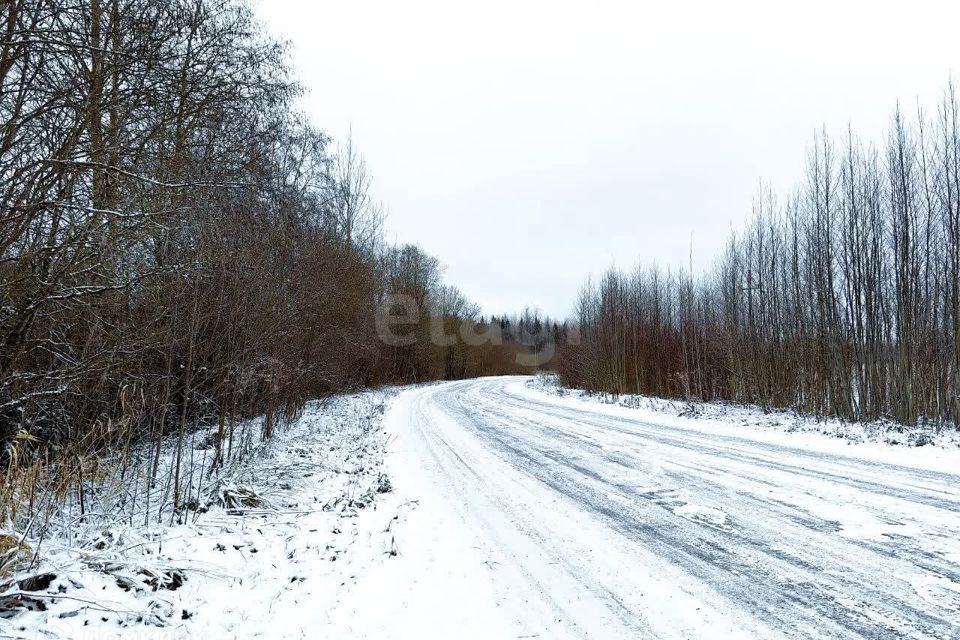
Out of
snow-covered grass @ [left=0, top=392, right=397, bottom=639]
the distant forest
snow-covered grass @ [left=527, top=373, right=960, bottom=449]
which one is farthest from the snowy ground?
snow-covered grass @ [left=527, top=373, right=960, bottom=449]

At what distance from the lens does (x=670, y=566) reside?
4180 millimetres

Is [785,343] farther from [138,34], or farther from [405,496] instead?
[138,34]

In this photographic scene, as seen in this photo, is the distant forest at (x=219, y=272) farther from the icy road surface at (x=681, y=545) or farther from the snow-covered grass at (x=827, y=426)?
the icy road surface at (x=681, y=545)

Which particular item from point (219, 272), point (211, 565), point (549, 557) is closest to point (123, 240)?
point (219, 272)

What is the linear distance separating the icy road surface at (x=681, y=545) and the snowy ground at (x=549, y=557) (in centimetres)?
2

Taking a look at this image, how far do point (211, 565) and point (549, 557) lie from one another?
3149 millimetres

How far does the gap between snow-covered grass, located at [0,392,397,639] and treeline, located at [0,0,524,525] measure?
827 mm

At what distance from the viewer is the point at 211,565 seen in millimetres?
4285

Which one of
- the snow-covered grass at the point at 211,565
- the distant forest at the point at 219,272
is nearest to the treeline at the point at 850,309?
the distant forest at the point at 219,272

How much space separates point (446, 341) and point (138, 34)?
150 ft

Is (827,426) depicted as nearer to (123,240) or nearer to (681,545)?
(681,545)

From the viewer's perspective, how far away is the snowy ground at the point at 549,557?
3.31m

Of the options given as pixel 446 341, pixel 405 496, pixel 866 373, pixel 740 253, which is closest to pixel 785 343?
pixel 866 373

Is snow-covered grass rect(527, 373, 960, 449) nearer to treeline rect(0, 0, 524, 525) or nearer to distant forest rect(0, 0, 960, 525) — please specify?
distant forest rect(0, 0, 960, 525)
